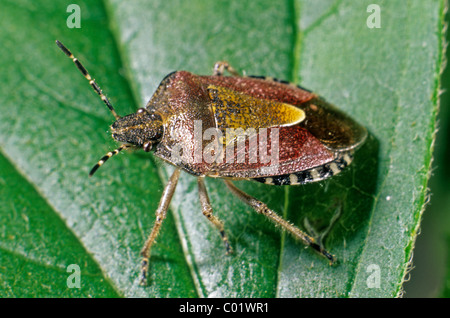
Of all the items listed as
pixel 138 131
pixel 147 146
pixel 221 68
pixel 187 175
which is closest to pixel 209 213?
pixel 187 175

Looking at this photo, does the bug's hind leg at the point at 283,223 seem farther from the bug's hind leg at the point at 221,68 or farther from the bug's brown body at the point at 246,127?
the bug's hind leg at the point at 221,68

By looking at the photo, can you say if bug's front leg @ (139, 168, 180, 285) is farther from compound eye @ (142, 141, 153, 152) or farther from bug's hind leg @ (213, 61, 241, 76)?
bug's hind leg @ (213, 61, 241, 76)

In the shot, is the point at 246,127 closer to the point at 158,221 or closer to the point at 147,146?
the point at 147,146

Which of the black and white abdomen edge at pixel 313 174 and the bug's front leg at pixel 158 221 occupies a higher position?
the black and white abdomen edge at pixel 313 174

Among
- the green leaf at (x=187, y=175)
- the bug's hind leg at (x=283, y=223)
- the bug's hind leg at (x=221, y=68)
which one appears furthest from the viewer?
the bug's hind leg at (x=221, y=68)

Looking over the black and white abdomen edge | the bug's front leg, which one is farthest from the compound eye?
the black and white abdomen edge

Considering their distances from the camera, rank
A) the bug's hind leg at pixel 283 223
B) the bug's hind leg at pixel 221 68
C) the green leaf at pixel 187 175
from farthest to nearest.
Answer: the bug's hind leg at pixel 221 68 → the bug's hind leg at pixel 283 223 → the green leaf at pixel 187 175

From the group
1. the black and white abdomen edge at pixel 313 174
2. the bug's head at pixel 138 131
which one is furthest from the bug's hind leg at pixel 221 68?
the black and white abdomen edge at pixel 313 174
